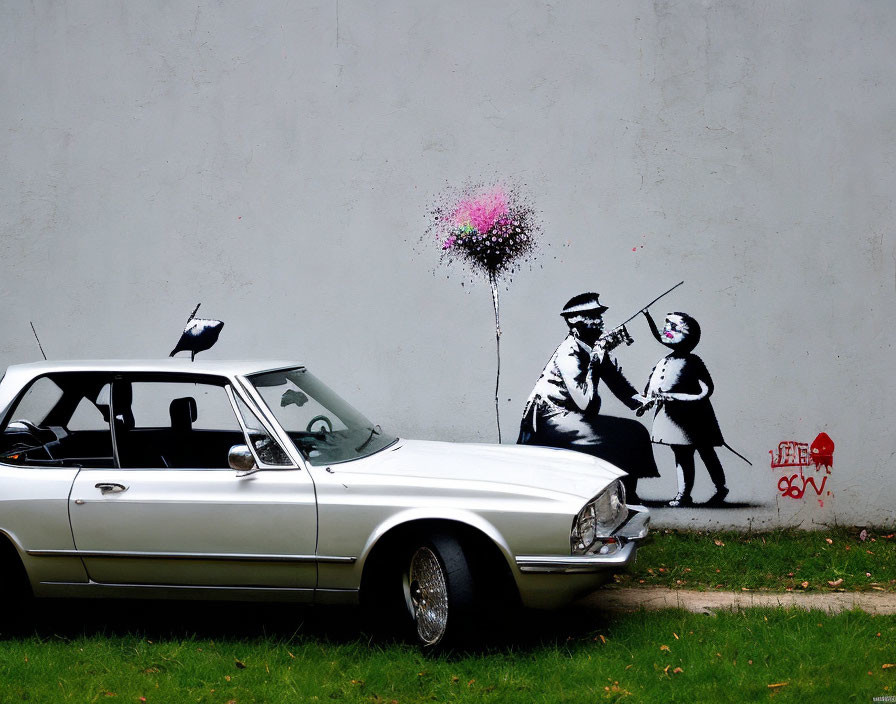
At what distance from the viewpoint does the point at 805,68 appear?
6562 millimetres

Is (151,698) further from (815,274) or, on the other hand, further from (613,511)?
(815,274)

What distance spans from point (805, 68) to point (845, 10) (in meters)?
0.54

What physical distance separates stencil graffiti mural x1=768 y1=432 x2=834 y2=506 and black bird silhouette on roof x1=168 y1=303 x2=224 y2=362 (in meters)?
4.61

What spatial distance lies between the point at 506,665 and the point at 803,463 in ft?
11.9

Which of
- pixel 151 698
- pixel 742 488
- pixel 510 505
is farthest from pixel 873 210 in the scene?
pixel 151 698

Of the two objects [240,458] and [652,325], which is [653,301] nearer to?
[652,325]

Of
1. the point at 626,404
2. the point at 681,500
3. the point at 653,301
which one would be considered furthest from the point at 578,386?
the point at 681,500

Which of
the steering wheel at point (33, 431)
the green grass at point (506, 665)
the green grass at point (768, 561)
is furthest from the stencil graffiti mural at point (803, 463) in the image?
the steering wheel at point (33, 431)

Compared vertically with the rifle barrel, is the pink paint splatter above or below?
above

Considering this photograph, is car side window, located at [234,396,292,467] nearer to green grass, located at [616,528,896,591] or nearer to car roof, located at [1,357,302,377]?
car roof, located at [1,357,302,377]

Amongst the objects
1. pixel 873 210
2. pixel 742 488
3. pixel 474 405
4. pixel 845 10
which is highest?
pixel 845 10

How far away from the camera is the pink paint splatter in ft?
22.3

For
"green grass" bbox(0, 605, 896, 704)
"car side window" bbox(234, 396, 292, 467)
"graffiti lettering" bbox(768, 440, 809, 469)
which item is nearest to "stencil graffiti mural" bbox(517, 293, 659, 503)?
"graffiti lettering" bbox(768, 440, 809, 469)

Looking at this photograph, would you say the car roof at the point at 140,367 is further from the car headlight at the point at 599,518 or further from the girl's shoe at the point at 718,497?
the girl's shoe at the point at 718,497
